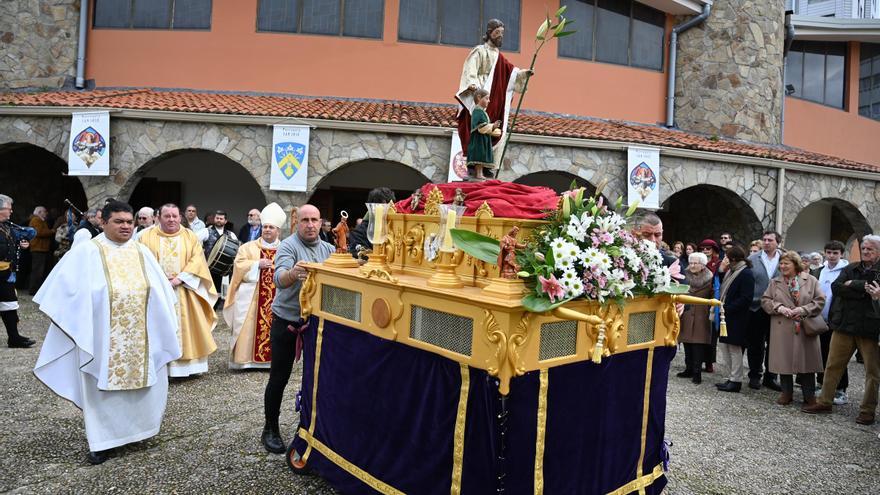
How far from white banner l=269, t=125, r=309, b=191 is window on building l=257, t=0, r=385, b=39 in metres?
3.51

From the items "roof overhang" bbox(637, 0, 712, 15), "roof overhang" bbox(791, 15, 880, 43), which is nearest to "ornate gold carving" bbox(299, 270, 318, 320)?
"roof overhang" bbox(637, 0, 712, 15)

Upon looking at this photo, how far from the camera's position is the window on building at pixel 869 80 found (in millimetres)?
18062

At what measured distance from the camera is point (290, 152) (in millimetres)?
10641

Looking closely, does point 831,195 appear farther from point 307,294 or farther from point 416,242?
point 307,294

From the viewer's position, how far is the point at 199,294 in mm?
5750

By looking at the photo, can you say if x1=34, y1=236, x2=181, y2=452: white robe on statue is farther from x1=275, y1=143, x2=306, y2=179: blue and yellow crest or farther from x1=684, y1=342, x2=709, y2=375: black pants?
x1=275, y1=143, x2=306, y2=179: blue and yellow crest

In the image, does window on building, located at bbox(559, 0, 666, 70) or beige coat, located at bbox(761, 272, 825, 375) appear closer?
beige coat, located at bbox(761, 272, 825, 375)

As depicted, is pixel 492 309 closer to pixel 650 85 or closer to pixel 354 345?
pixel 354 345

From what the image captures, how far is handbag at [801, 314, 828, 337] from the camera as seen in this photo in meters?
5.82

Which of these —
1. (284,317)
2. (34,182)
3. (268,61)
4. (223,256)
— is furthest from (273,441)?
(34,182)

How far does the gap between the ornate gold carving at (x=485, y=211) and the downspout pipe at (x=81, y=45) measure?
1358 cm

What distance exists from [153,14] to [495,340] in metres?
13.9

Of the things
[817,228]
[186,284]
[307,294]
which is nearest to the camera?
[307,294]

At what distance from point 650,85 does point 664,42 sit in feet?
4.47
